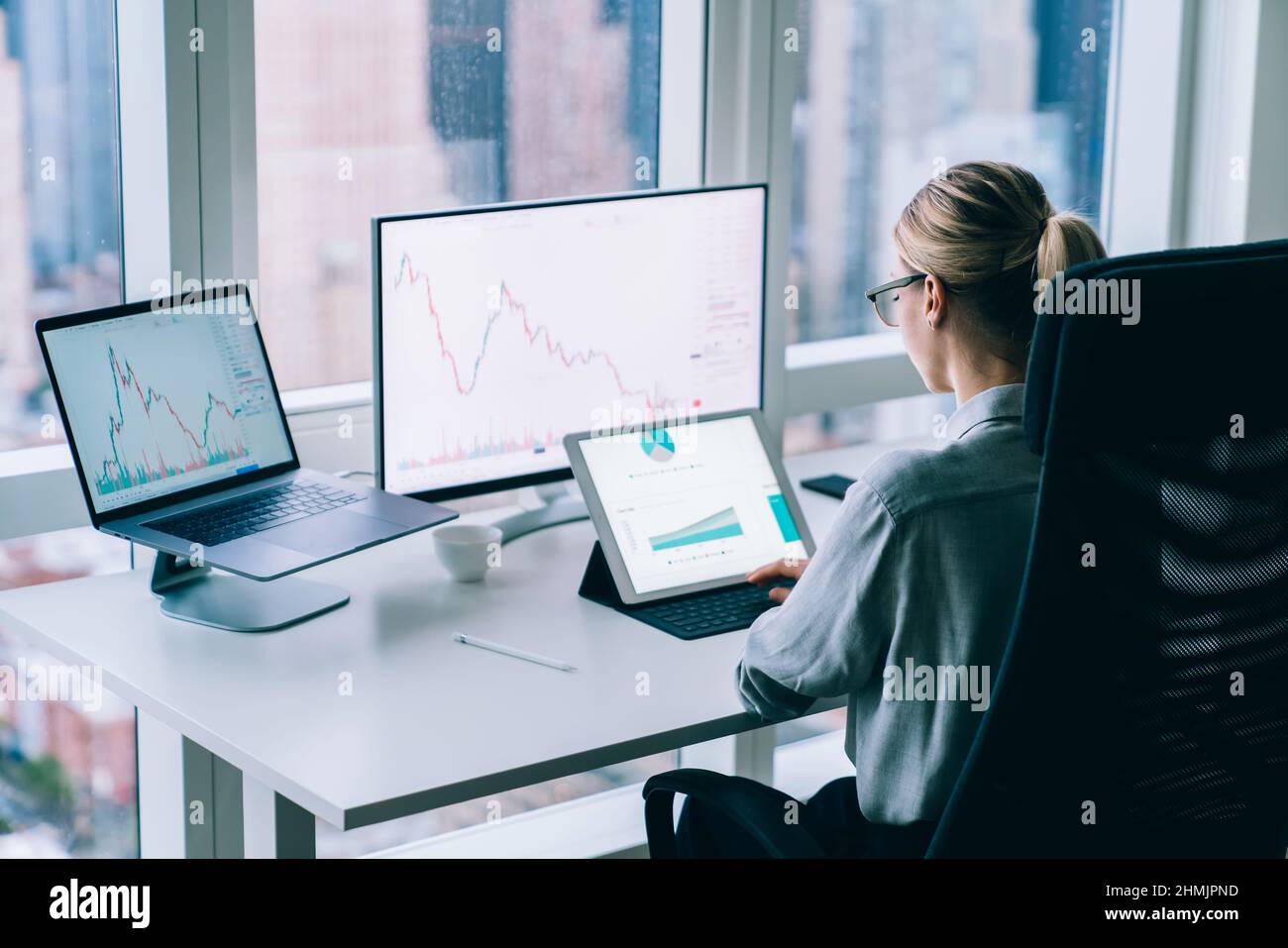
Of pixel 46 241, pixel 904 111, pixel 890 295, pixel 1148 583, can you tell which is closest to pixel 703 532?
pixel 890 295

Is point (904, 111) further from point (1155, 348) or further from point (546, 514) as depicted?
point (1155, 348)

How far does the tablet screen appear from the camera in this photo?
1990 millimetres

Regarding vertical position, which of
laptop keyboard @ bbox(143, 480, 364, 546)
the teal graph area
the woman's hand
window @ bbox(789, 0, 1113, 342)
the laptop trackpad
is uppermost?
window @ bbox(789, 0, 1113, 342)

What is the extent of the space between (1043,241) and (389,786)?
861 millimetres

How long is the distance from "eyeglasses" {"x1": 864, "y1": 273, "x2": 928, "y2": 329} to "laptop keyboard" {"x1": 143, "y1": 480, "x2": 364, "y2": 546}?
0.72m

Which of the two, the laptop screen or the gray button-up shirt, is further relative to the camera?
the laptop screen

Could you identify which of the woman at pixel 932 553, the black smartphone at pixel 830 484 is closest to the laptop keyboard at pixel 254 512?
the woman at pixel 932 553

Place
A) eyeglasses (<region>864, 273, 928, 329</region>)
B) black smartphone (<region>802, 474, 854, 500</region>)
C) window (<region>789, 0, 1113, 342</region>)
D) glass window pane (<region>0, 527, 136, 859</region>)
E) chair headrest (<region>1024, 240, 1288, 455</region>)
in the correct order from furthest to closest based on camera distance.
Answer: window (<region>789, 0, 1113, 342</region>) < black smartphone (<region>802, 474, 854, 500</region>) < glass window pane (<region>0, 527, 136, 859</region>) < eyeglasses (<region>864, 273, 928, 329</region>) < chair headrest (<region>1024, 240, 1288, 455</region>)

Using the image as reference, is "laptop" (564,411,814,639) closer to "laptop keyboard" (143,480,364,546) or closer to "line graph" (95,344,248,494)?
"laptop keyboard" (143,480,364,546)

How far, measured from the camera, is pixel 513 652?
1.79 metres

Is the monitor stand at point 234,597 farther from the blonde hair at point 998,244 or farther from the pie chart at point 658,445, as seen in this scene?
the blonde hair at point 998,244

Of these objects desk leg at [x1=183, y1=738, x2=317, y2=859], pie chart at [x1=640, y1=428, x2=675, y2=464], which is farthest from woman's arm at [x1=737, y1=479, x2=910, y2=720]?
desk leg at [x1=183, y1=738, x2=317, y2=859]

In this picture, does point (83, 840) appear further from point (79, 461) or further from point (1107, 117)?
point (1107, 117)

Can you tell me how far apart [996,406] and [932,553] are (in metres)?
0.20
